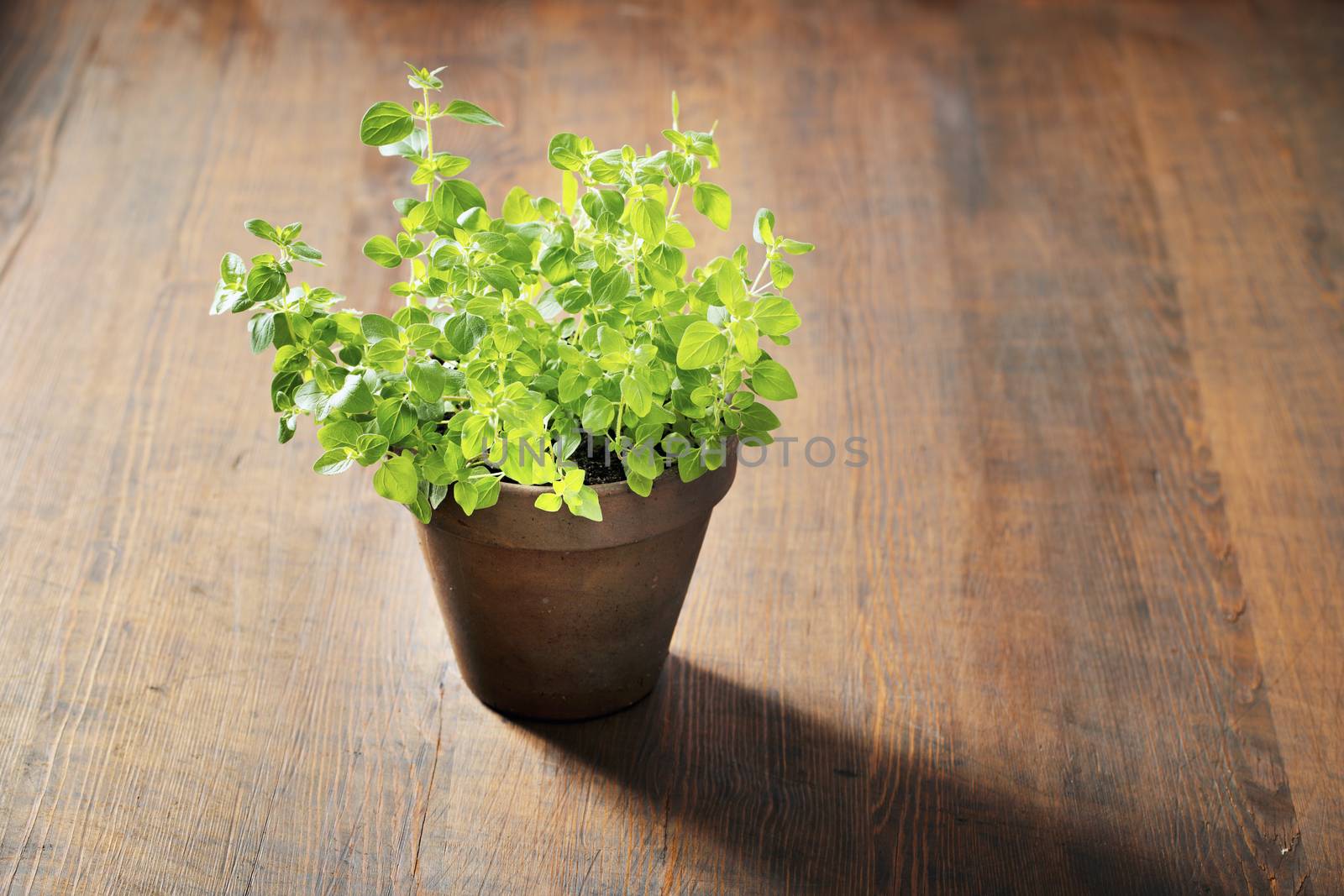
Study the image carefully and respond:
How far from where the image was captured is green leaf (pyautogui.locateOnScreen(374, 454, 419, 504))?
1019 millimetres

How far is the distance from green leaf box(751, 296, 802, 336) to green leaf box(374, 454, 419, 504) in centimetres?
29

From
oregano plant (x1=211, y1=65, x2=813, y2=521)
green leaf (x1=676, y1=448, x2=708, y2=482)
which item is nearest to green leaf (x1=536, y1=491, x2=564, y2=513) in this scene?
oregano plant (x1=211, y1=65, x2=813, y2=521)

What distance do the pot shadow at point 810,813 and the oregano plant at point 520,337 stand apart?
31 centimetres

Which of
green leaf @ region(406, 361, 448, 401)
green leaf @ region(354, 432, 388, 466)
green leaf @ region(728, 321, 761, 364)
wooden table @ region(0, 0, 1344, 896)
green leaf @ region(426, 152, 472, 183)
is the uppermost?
green leaf @ region(426, 152, 472, 183)

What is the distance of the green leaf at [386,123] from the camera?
3.33 feet

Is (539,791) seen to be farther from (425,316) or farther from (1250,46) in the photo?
(1250,46)

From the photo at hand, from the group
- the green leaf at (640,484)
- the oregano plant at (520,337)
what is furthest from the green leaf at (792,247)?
the green leaf at (640,484)

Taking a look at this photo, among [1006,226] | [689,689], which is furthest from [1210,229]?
[689,689]

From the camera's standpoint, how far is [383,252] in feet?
3.53

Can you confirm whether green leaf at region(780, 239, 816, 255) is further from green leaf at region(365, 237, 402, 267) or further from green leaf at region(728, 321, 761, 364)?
green leaf at region(365, 237, 402, 267)

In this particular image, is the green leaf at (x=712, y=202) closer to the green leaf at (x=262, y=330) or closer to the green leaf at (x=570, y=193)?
the green leaf at (x=570, y=193)

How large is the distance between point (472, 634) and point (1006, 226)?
119 cm

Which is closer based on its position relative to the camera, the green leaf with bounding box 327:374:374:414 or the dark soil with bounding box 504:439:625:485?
the green leaf with bounding box 327:374:374:414

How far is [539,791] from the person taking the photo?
1.20 m
